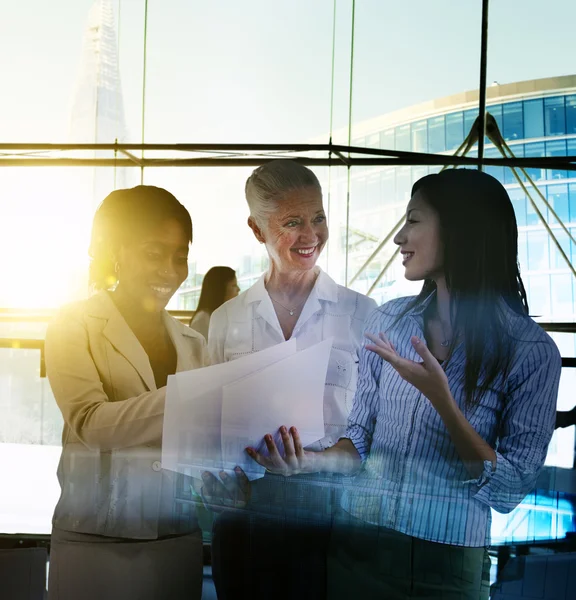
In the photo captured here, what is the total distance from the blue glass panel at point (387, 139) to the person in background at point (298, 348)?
0.91 feet

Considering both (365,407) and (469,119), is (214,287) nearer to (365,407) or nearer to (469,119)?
(365,407)

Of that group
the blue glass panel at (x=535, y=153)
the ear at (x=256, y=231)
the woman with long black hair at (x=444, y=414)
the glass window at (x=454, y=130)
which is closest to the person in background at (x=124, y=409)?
the ear at (x=256, y=231)

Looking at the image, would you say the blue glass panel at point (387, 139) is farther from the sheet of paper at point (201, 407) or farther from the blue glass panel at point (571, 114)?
the sheet of paper at point (201, 407)

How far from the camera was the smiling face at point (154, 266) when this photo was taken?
1039 millimetres

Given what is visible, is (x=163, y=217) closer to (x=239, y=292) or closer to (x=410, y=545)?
(x=239, y=292)

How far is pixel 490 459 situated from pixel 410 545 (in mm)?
237

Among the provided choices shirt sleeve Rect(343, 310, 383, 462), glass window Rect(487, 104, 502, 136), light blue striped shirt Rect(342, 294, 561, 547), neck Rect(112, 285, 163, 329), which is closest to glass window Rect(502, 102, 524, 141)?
glass window Rect(487, 104, 502, 136)

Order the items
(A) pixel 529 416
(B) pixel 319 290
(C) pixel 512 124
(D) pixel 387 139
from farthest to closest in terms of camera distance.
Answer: (D) pixel 387 139, (C) pixel 512 124, (B) pixel 319 290, (A) pixel 529 416

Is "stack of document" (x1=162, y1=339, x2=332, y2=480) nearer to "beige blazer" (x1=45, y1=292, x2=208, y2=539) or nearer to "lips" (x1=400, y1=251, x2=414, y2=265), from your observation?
"beige blazer" (x1=45, y1=292, x2=208, y2=539)

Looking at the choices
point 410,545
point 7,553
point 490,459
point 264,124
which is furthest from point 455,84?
point 7,553

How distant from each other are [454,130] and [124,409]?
0.92 metres

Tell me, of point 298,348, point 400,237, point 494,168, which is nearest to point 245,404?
point 298,348

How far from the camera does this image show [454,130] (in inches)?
50.7

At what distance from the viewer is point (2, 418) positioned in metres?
1.33
